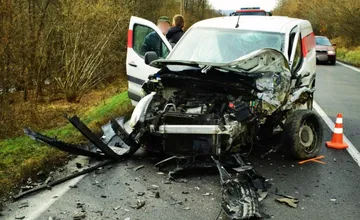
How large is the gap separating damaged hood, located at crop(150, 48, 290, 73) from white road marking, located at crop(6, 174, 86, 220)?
2.16 meters

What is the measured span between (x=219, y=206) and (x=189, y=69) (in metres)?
2.24

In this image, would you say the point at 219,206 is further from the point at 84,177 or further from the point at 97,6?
the point at 97,6

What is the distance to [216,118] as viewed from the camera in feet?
17.3

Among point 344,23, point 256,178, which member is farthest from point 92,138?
point 344,23

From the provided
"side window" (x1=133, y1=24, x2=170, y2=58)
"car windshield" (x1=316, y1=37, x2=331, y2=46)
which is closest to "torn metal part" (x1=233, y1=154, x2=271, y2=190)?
"side window" (x1=133, y1=24, x2=170, y2=58)

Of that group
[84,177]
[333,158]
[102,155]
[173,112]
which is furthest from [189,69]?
[333,158]

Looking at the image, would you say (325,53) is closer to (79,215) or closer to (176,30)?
(176,30)

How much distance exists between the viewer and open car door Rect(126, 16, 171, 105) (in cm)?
802

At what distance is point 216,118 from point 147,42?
3.39m

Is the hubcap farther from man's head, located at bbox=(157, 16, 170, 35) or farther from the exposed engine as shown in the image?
man's head, located at bbox=(157, 16, 170, 35)

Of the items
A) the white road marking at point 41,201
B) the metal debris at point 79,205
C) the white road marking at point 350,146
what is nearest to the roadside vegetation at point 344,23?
the white road marking at point 350,146

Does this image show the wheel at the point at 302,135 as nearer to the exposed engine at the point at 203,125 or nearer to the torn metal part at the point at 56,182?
the exposed engine at the point at 203,125

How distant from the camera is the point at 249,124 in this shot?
17.9 ft

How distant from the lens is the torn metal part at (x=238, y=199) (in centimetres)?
402
